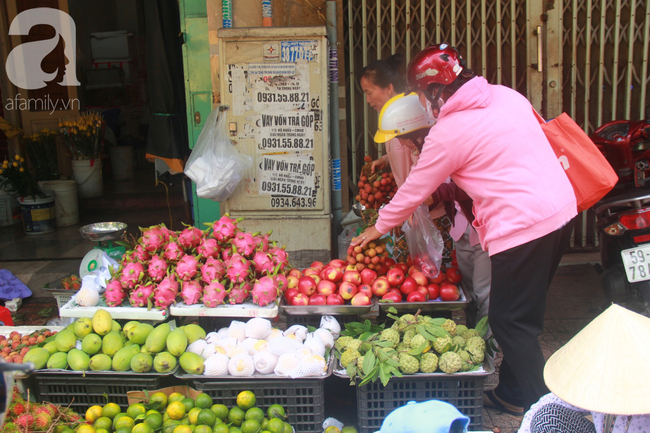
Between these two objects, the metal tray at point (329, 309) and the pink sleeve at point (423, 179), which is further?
the metal tray at point (329, 309)

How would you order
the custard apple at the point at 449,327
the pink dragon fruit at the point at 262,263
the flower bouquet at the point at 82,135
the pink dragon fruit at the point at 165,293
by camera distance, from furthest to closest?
the flower bouquet at the point at 82,135, the pink dragon fruit at the point at 262,263, the pink dragon fruit at the point at 165,293, the custard apple at the point at 449,327

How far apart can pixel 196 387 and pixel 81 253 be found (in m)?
3.64

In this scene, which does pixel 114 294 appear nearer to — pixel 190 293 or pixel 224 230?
pixel 190 293

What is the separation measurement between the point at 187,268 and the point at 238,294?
34cm

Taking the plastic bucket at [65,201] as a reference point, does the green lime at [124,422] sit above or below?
below

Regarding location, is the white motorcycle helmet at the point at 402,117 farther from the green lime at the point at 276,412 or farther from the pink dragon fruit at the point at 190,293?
the green lime at the point at 276,412

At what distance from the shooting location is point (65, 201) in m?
6.59

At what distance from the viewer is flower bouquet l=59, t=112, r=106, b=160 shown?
22.1 ft

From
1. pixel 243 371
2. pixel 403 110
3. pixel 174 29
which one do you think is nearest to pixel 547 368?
pixel 243 371

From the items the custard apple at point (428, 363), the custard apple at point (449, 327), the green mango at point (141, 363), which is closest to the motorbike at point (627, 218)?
the custard apple at point (449, 327)

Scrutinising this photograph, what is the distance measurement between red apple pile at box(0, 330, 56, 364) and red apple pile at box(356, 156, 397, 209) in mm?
2188

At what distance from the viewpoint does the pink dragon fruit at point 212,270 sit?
2853 millimetres

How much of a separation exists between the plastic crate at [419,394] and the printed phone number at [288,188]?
7.12 ft

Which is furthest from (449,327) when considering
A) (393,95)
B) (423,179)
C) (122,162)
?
(122,162)
